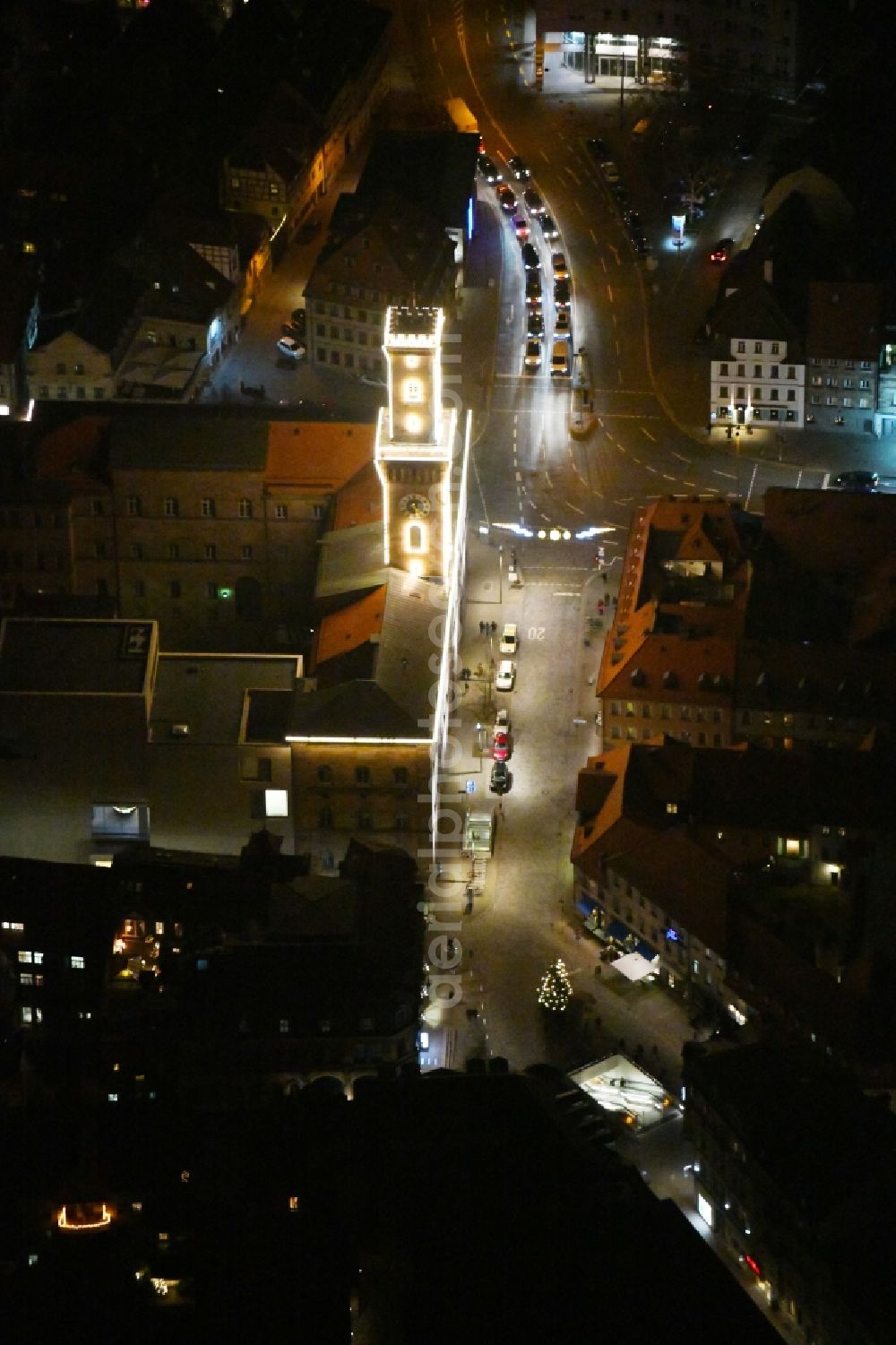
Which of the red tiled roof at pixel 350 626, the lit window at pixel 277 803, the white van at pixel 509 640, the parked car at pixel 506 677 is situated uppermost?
the red tiled roof at pixel 350 626

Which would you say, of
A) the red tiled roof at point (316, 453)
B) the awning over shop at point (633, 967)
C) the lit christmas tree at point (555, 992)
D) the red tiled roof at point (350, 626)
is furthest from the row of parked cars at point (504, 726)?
the lit christmas tree at point (555, 992)

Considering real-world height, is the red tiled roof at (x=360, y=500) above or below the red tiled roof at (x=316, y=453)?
below

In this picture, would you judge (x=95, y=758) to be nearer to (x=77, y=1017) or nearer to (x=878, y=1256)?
(x=77, y=1017)

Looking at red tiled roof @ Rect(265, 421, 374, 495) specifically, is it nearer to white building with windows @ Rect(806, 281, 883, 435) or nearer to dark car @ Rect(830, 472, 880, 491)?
dark car @ Rect(830, 472, 880, 491)

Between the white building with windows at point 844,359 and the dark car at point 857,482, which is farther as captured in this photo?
the white building with windows at point 844,359

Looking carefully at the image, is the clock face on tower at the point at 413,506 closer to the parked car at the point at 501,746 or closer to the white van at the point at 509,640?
the white van at the point at 509,640

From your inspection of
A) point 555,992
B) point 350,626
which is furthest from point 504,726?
point 555,992

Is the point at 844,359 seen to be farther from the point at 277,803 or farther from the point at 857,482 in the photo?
the point at 277,803
